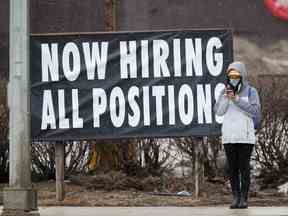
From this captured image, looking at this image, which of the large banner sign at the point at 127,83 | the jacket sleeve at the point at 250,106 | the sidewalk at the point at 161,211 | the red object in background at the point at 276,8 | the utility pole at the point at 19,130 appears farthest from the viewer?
the red object in background at the point at 276,8

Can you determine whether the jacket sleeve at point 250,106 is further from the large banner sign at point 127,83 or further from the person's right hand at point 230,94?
the large banner sign at point 127,83

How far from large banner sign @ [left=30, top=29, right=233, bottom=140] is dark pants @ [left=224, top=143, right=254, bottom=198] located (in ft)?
2.29

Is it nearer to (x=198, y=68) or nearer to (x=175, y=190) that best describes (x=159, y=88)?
(x=198, y=68)

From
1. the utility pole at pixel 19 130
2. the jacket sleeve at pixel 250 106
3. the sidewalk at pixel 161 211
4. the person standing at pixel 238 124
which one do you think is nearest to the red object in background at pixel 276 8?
the person standing at pixel 238 124

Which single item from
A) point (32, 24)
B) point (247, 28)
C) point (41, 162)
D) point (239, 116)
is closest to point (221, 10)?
point (247, 28)

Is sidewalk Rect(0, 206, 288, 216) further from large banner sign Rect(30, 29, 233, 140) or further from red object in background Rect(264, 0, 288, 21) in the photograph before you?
red object in background Rect(264, 0, 288, 21)

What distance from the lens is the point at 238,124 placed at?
29.6 ft

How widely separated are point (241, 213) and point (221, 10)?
1030 centimetres

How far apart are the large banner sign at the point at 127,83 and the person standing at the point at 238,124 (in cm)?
70

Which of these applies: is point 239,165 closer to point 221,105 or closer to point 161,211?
point 221,105

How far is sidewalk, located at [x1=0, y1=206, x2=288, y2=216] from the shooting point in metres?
8.73

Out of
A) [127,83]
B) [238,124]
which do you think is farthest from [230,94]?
[127,83]

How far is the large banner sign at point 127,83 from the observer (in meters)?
9.83

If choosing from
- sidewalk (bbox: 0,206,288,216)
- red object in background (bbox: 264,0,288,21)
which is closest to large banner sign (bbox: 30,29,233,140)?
sidewalk (bbox: 0,206,288,216)
